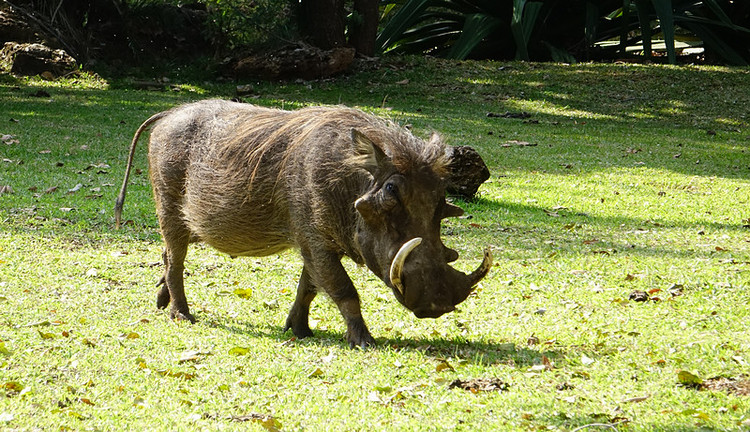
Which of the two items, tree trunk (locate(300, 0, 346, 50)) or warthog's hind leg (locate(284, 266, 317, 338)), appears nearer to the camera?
warthog's hind leg (locate(284, 266, 317, 338))

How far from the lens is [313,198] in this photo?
5023 millimetres

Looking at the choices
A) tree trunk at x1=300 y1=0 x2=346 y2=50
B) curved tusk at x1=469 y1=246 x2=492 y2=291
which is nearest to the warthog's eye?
curved tusk at x1=469 y1=246 x2=492 y2=291

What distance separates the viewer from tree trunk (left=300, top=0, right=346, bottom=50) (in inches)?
727

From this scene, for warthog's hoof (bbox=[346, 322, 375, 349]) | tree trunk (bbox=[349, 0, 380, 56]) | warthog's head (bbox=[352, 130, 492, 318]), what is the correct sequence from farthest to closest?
tree trunk (bbox=[349, 0, 380, 56])
warthog's hoof (bbox=[346, 322, 375, 349])
warthog's head (bbox=[352, 130, 492, 318])

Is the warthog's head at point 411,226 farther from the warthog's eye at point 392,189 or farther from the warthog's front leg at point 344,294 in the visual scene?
the warthog's front leg at point 344,294

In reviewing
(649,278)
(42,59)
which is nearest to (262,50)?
(42,59)

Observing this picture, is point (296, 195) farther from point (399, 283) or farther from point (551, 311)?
point (551, 311)

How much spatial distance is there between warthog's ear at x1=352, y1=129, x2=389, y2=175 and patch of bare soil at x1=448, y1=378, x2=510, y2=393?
4.12ft

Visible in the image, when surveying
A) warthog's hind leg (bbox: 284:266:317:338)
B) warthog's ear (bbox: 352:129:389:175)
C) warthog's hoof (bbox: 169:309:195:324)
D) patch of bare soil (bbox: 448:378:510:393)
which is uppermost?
warthog's ear (bbox: 352:129:389:175)

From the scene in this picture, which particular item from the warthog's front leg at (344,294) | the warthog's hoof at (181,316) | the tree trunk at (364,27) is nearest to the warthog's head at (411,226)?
the warthog's front leg at (344,294)

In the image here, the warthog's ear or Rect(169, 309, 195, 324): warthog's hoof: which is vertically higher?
the warthog's ear

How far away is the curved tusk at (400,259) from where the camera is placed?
14.0 ft

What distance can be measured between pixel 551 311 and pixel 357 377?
6.22 feet

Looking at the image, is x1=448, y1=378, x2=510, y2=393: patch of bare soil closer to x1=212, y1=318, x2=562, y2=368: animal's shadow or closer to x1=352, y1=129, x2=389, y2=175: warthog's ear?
x1=212, y1=318, x2=562, y2=368: animal's shadow
